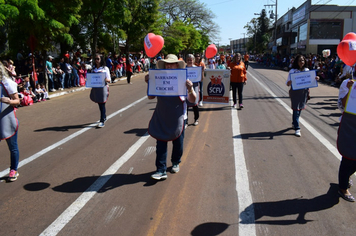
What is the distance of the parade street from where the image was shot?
3578mm

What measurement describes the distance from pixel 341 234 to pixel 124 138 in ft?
16.4

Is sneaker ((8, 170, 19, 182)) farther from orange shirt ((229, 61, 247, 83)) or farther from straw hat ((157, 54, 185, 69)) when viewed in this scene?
orange shirt ((229, 61, 247, 83))

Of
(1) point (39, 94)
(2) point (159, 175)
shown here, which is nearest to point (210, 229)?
(2) point (159, 175)

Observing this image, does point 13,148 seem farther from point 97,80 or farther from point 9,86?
point 97,80

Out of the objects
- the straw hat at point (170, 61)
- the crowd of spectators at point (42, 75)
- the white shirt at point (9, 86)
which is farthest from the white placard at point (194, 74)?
the crowd of spectators at point (42, 75)

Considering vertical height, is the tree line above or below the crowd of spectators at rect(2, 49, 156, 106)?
above

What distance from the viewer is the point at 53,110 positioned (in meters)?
11.4

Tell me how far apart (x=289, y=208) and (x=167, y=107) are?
2.20m

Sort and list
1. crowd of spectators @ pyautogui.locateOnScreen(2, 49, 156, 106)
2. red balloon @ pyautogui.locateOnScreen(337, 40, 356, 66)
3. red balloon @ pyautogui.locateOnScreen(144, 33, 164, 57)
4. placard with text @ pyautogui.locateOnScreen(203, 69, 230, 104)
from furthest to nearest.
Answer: crowd of spectators @ pyautogui.locateOnScreen(2, 49, 156, 106)
placard with text @ pyautogui.locateOnScreen(203, 69, 230, 104)
red balloon @ pyautogui.locateOnScreen(144, 33, 164, 57)
red balloon @ pyautogui.locateOnScreen(337, 40, 356, 66)

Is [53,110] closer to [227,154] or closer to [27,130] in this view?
[27,130]

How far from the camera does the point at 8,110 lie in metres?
4.73

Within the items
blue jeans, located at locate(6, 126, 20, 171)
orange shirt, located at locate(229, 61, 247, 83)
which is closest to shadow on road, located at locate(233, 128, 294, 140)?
orange shirt, located at locate(229, 61, 247, 83)

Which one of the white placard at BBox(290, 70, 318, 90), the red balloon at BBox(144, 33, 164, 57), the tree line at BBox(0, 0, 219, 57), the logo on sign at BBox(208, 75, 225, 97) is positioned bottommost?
the logo on sign at BBox(208, 75, 225, 97)

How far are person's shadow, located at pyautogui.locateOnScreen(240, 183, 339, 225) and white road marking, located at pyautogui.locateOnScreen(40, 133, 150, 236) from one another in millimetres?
1679
